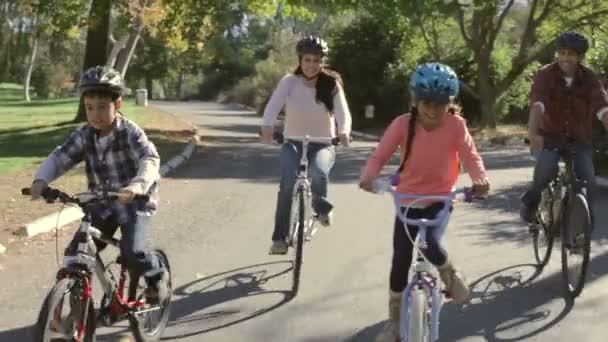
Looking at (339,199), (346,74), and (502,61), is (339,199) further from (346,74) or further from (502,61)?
(346,74)

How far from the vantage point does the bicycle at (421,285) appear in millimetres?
4363

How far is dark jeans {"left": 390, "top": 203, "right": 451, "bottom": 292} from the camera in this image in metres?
4.79

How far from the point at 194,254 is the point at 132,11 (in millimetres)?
15864

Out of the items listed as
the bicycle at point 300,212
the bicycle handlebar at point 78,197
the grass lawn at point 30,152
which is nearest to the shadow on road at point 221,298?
the bicycle at point 300,212

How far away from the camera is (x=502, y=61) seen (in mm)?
30266

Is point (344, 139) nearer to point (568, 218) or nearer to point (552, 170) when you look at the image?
point (552, 170)

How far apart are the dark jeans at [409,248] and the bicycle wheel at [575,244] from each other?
1.97m

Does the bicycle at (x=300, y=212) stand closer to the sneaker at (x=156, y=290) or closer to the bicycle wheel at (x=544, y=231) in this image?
the sneaker at (x=156, y=290)

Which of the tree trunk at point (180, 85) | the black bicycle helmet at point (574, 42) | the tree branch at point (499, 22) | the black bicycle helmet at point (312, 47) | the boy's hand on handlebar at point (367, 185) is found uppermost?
the tree branch at point (499, 22)

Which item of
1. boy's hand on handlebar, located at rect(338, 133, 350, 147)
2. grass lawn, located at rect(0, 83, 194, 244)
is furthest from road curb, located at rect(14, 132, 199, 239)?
boy's hand on handlebar, located at rect(338, 133, 350, 147)

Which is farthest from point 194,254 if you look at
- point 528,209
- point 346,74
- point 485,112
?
point 346,74

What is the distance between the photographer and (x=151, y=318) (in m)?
5.52

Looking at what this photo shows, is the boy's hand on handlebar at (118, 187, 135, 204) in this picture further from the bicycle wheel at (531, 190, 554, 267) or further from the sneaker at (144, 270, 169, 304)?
the bicycle wheel at (531, 190, 554, 267)

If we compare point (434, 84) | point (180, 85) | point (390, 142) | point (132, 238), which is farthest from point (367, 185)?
point (180, 85)
